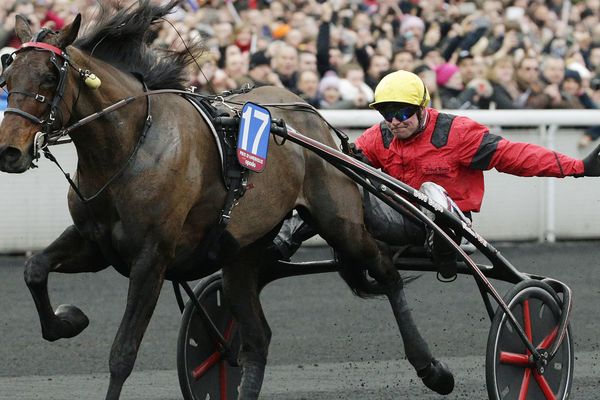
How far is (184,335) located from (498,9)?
937 cm

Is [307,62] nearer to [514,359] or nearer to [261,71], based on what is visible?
[261,71]

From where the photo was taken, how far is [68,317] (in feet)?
16.8

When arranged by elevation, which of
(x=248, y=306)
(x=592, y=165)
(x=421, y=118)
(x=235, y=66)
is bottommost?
(x=235, y=66)

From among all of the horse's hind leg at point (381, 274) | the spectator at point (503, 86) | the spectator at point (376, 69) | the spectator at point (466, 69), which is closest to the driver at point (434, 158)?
the horse's hind leg at point (381, 274)

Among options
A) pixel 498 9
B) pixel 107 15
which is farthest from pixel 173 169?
pixel 498 9

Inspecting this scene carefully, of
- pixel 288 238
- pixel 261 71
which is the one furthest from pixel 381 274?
pixel 261 71

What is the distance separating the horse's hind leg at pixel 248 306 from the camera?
5566 millimetres

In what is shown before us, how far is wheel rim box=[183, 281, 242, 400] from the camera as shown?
5.69m

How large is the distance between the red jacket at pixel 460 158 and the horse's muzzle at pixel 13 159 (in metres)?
1.98

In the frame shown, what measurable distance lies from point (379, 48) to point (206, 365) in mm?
6657

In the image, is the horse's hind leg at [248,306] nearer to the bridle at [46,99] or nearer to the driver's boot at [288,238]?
the driver's boot at [288,238]

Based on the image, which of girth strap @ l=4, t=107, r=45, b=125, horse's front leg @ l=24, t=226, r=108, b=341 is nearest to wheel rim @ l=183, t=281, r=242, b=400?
horse's front leg @ l=24, t=226, r=108, b=341

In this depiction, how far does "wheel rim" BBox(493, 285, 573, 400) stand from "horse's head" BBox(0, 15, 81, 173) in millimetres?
2025

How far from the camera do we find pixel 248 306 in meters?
5.64
